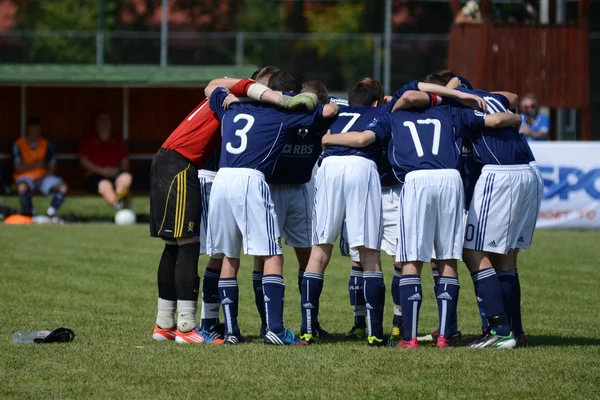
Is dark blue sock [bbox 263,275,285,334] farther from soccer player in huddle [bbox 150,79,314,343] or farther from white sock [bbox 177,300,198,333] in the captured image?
white sock [bbox 177,300,198,333]

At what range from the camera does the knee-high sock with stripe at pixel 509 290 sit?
8.49 metres

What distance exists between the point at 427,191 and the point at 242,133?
1.46 meters

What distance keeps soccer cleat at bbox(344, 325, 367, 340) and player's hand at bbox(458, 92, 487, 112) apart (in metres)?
2.03

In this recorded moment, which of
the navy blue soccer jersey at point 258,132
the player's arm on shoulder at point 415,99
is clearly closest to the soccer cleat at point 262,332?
the navy blue soccer jersey at point 258,132

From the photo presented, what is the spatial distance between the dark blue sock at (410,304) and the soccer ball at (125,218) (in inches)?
440

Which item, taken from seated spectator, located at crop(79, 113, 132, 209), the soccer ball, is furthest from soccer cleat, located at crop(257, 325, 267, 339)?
seated spectator, located at crop(79, 113, 132, 209)

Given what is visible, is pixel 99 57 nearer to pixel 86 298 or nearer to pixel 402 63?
pixel 402 63

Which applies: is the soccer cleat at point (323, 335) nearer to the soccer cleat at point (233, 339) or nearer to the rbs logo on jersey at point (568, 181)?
the soccer cleat at point (233, 339)

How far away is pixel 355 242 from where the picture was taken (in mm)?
8102

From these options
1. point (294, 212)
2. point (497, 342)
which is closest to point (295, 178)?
point (294, 212)

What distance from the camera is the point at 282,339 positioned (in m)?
8.07

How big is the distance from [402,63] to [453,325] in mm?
21970

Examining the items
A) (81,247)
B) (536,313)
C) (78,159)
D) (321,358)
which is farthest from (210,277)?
(78,159)

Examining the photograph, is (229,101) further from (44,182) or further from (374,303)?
(44,182)
